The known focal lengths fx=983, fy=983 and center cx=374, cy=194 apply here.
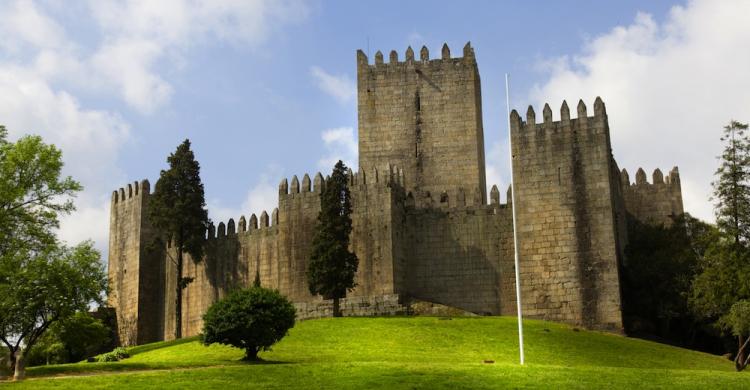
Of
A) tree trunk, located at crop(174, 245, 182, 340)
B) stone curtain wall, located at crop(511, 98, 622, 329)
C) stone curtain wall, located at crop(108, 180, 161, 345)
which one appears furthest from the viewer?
stone curtain wall, located at crop(108, 180, 161, 345)

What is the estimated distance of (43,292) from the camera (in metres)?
36.0

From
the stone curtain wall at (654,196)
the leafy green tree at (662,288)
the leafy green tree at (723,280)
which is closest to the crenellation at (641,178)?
the stone curtain wall at (654,196)

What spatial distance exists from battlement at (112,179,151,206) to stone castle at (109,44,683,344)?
9.64 ft

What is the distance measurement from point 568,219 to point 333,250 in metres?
11.1

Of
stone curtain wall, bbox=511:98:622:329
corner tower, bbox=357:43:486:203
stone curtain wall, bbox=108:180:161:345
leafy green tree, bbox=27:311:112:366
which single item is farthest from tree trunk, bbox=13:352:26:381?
corner tower, bbox=357:43:486:203

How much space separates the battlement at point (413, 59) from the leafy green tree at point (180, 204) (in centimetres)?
1232

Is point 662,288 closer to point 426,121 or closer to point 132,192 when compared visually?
point 426,121

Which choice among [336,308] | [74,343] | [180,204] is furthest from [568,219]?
[74,343]

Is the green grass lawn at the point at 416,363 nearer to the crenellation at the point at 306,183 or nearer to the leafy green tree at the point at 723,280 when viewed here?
the leafy green tree at the point at 723,280

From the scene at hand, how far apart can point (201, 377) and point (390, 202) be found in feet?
70.2

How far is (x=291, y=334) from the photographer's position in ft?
133

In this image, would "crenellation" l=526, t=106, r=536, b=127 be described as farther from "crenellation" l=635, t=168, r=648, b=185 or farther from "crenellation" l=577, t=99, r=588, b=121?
"crenellation" l=635, t=168, r=648, b=185

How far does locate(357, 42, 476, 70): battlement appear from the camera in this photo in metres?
58.4

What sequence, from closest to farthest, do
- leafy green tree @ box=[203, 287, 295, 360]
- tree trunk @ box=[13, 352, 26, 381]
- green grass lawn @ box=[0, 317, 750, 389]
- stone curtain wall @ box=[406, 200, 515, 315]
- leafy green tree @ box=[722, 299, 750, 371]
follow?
green grass lawn @ box=[0, 317, 750, 389] < tree trunk @ box=[13, 352, 26, 381] < leafy green tree @ box=[203, 287, 295, 360] < leafy green tree @ box=[722, 299, 750, 371] < stone curtain wall @ box=[406, 200, 515, 315]
